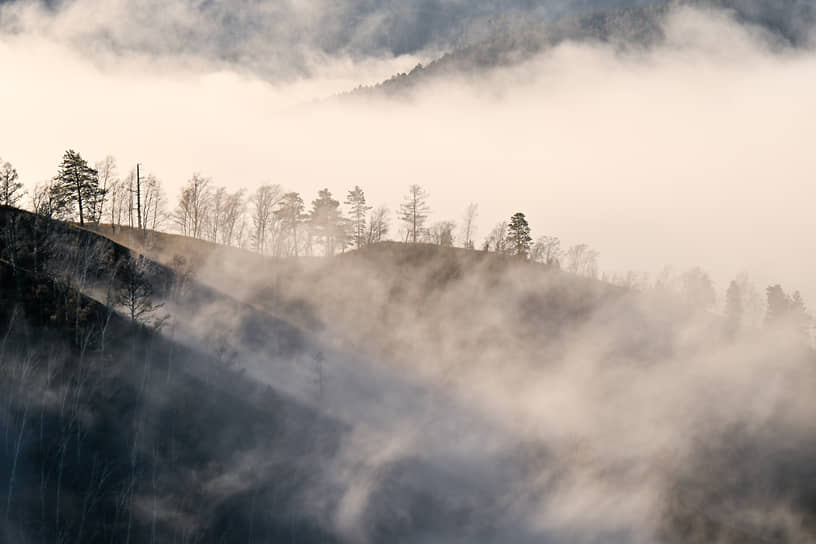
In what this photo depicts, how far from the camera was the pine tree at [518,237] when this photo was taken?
346 ft

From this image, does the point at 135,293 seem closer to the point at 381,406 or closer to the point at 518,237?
the point at 381,406

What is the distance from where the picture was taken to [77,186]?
81.3 meters

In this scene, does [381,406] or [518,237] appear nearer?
[381,406]

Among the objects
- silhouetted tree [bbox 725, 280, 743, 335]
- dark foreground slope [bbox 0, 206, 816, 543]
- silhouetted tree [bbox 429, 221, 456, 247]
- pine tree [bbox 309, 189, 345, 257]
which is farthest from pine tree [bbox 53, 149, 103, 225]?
silhouetted tree [bbox 725, 280, 743, 335]

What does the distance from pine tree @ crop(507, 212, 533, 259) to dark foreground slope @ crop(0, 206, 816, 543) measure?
18.3ft

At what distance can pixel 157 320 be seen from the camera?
6412cm

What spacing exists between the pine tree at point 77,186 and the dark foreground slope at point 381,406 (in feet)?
40.9

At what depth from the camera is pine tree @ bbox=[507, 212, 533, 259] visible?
105 m

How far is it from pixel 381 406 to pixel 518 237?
48.1 meters

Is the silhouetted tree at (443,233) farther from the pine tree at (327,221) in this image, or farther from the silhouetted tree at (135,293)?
the silhouetted tree at (135,293)

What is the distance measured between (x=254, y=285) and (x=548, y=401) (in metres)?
56.9

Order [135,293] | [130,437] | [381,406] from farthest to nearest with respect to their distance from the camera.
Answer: [381,406], [135,293], [130,437]

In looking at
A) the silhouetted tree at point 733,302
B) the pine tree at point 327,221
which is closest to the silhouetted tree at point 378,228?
the pine tree at point 327,221

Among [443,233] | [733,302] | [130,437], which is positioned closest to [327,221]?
[443,233]
